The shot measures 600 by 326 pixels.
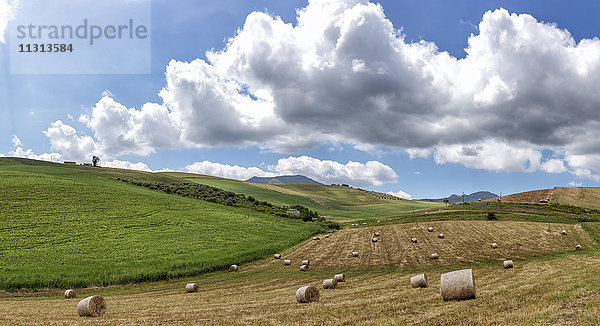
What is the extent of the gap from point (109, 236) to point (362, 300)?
3576cm

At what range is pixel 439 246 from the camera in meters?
37.6

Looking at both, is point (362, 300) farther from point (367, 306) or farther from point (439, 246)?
point (439, 246)

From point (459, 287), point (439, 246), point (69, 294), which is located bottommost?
point (439, 246)

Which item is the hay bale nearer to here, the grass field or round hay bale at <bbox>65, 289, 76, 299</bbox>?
the grass field

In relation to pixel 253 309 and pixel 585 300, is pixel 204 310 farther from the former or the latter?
pixel 585 300

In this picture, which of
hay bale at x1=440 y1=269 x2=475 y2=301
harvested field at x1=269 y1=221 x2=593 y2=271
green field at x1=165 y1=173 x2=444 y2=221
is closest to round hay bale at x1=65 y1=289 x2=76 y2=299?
harvested field at x1=269 y1=221 x2=593 y2=271

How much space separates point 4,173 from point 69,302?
6870 centimetres

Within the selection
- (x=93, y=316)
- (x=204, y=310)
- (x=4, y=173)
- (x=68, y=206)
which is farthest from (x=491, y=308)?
(x=4, y=173)

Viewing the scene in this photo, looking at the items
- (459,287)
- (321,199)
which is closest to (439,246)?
(459,287)

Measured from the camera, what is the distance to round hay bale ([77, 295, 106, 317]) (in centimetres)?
1609

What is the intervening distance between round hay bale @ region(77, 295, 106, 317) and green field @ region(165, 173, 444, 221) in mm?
94223

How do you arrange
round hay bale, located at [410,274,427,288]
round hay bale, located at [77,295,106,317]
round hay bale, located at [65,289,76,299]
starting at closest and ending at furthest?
1. round hay bale, located at [77,295,106,317]
2. round hay bale, located at [410,274,427,288]
3. round hay bale, located at [65,289,76,299]

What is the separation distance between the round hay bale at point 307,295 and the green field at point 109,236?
17574mm

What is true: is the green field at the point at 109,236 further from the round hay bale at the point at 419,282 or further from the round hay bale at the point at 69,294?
the round hay bale at the point at 419,282
